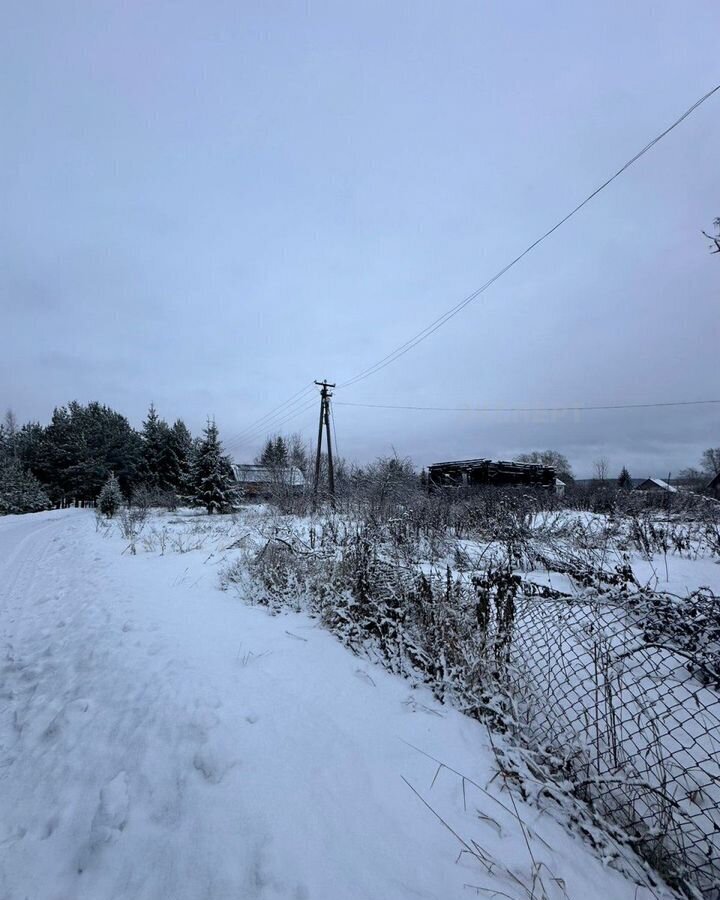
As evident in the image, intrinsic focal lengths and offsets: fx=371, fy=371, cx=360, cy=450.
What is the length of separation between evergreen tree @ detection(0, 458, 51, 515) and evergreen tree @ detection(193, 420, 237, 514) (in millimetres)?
15903

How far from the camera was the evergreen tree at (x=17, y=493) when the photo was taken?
2744cm

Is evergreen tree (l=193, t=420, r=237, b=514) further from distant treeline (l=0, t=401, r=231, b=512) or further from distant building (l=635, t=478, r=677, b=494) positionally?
distant building (l=635, t=478, r=677, b=494)

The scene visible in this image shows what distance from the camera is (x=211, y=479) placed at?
23266 mm

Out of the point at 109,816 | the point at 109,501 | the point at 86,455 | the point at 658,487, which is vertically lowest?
the point at 658,487

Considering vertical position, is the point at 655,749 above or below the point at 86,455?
below

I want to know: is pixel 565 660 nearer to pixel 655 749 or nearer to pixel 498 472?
pixel 655 749

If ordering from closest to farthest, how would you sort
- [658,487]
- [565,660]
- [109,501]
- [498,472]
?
[565,660], [109,501], [498,472], [658,487]

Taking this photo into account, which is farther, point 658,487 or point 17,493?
point 658,487

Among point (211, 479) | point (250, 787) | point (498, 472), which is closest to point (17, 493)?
point (211, 479)

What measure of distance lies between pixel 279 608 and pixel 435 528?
375 cm

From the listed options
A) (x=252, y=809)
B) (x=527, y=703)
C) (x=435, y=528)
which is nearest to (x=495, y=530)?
(x=435, y=528)

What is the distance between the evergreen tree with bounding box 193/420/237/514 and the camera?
23.2m

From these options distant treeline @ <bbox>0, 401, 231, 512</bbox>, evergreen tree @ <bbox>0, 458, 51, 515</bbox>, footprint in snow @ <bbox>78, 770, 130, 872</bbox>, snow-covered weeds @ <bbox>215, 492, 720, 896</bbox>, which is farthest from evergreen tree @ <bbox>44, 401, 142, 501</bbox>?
footprint in snow @ <bbox>78, 770, 130, 872</bbox>

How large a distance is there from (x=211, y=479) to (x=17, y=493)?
1784cm
